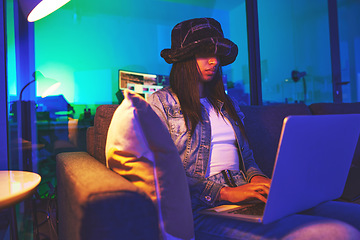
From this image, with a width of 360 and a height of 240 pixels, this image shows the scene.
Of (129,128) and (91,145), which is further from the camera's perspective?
(91,145)

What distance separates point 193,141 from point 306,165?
0.55 m

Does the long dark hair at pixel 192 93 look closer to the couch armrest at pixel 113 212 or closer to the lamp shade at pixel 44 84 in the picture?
the couch armrest at pixel 113 212

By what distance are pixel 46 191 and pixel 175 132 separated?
1.73 metres

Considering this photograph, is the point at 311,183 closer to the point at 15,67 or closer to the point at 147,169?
the point at 147,169

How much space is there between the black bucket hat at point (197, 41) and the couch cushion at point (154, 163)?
22.7 inches

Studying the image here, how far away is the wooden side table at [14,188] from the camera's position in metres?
0.84

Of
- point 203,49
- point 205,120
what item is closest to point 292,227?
point 205,120

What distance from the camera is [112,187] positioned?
622mm

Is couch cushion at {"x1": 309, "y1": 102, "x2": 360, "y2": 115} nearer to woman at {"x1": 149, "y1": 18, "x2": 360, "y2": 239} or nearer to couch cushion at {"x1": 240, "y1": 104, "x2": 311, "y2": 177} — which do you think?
couch cushion at {"x1": 240, "y1": 104, "x2": 311, "y2": 177}

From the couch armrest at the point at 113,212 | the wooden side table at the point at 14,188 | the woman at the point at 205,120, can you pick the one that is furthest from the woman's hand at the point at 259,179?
the wooden side table at the point at 14,188

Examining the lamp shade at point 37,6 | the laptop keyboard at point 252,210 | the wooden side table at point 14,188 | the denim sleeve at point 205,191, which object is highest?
the lamp shade at point 37,6

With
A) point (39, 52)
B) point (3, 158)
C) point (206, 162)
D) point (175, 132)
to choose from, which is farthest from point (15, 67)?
point (206, 162)

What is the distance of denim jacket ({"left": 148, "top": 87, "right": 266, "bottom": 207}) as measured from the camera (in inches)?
44.3

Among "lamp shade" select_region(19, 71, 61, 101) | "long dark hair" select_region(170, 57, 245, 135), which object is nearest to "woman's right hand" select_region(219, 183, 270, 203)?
"long dark hair" select_region(170, 57, 245, 135)
